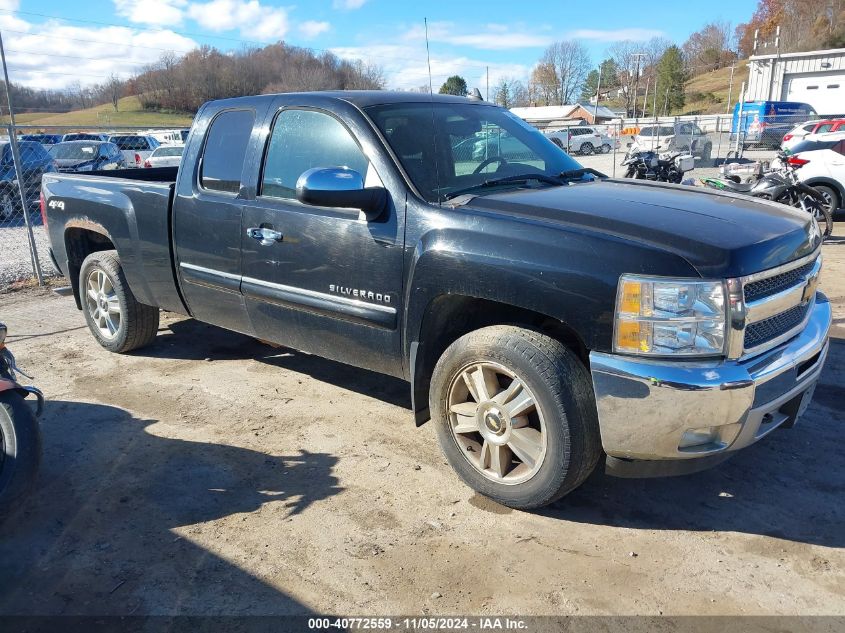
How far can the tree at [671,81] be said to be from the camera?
74.9 m

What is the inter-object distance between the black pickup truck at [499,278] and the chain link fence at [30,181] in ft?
9.20

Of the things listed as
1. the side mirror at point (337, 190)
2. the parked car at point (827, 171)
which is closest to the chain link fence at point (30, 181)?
the side mirror at point (337, 190)

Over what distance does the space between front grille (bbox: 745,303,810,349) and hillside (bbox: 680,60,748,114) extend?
242 ft

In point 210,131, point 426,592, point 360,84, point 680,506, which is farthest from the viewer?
point 360,84

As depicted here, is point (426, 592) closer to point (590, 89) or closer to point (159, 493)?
point (159, 493)

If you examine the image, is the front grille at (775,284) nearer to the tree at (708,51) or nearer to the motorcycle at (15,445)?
the motorcycle at (15,445)

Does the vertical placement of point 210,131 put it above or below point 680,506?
above

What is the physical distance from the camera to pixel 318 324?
12.8ft

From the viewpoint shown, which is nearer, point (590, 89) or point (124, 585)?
point (124, 585)

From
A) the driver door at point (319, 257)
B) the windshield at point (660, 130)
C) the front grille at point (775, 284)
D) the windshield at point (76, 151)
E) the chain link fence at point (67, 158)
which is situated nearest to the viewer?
the front grille at point (775, 284)

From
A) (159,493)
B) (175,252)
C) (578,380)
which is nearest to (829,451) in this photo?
(578,380)

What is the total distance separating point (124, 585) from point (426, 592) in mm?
1247

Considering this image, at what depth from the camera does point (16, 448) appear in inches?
125

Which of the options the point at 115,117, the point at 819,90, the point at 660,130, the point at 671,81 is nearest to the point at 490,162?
the point at 660,130
